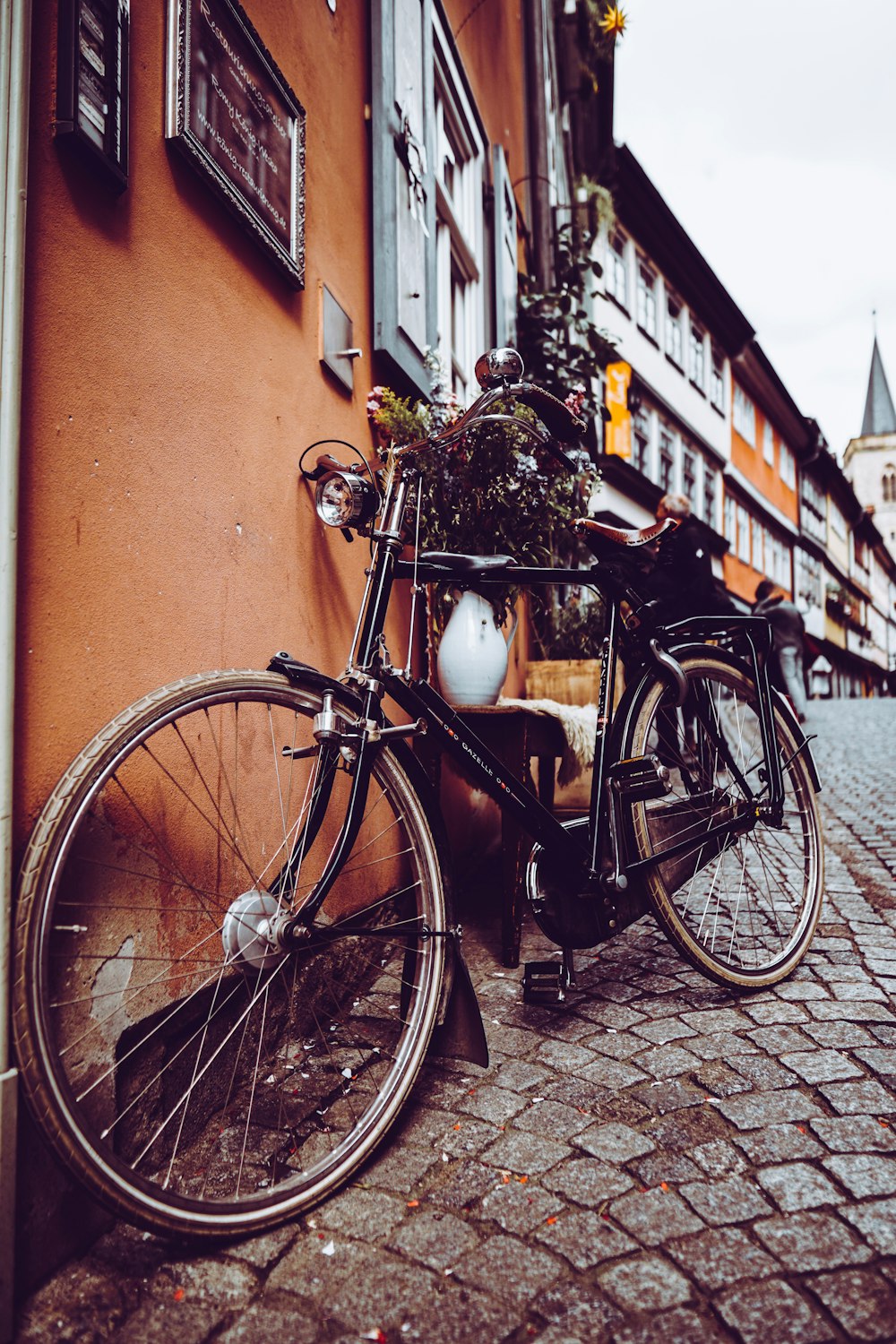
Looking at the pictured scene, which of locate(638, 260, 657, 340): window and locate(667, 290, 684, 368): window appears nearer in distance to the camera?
locate(638, 260, 657, 340): window

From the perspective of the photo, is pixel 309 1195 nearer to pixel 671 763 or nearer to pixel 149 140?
pixel 671 763

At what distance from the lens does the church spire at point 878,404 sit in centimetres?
6981

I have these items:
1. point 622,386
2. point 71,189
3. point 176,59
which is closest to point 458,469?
point 176,59

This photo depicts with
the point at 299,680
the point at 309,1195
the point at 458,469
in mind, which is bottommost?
the point at 309,1195

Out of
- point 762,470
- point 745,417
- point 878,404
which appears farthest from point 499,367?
point 878,404

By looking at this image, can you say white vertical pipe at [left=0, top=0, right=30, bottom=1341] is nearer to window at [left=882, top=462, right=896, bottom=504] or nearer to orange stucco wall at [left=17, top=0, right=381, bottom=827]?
orange stucco wall at [left=17, top=0, right=381, bottom=827]

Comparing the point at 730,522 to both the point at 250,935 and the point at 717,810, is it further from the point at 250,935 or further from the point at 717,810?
the point at 250,935

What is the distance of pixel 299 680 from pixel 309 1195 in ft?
2.78

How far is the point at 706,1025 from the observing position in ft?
7.68

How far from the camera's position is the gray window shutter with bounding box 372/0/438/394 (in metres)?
3.21

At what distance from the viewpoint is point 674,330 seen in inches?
702

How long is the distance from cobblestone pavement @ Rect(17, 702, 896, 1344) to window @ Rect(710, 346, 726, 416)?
19.4 m

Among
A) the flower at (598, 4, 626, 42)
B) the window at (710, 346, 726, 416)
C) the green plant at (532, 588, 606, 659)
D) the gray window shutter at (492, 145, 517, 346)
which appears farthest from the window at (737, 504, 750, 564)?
the green plant at (532, 588, 606, 659)

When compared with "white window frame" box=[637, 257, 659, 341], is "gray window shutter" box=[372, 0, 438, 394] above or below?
below
